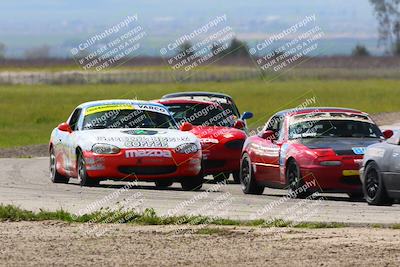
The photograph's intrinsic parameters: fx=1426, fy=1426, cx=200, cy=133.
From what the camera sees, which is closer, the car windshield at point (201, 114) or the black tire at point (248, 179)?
the black tire at point (248, 179)

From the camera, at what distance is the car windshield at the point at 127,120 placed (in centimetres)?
2262

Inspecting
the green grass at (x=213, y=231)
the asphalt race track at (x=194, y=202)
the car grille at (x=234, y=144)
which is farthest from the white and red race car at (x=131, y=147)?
the green grass at (x=213, y=231)

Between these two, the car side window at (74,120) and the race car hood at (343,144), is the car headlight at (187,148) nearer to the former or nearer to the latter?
the race car hood at (343,144)

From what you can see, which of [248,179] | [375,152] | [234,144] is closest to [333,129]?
[248,179]

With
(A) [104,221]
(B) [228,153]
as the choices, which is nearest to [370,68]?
(B) [228,153]

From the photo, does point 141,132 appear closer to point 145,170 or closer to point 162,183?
point 145,170

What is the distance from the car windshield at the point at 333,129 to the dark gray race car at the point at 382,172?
6.14ft

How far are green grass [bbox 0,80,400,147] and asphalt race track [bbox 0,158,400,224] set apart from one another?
19.9 m

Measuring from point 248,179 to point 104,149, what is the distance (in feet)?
7.27

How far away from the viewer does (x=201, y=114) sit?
25672mm

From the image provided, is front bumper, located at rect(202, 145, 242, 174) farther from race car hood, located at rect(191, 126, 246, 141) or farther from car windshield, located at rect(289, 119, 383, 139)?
car windshield, located at rect(289, 119, 383, 139)

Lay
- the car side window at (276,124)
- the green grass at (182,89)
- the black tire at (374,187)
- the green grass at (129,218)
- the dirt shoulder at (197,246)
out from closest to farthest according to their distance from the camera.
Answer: the dirt shoulder at (197,246)
the green grass at (129,218)
the black tire at (374,187)
the car side window at (276,124)
the green grass at (182,89)

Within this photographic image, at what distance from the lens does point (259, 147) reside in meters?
21.1

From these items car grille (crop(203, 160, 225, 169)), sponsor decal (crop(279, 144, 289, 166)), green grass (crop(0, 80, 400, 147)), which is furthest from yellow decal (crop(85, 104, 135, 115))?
green grass (crop(0, 80, 400, 147))
